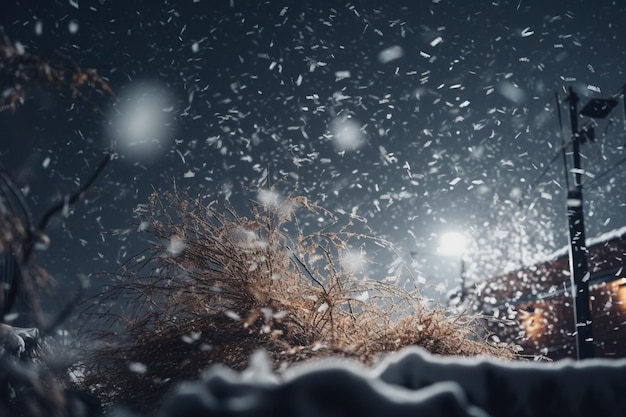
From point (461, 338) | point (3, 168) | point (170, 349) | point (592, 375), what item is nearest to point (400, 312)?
point (461, 338)

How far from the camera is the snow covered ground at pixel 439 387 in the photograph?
2.75ft

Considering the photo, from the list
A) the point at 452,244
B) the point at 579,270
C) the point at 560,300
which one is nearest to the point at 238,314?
the point at 579,270

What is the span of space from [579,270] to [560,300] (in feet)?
42.8

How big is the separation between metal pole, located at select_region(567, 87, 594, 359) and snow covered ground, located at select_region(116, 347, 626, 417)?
255 inches

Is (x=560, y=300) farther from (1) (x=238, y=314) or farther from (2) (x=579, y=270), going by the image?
(1) (x=238, y=314)

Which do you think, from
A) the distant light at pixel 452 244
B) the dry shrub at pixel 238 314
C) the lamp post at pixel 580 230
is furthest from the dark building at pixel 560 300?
the dry shrub at pixel 238 314

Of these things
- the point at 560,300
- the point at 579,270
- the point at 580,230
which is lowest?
the point at 579,270

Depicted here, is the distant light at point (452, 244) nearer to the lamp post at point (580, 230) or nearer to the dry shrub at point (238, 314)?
the lamp post at point (580, 230)

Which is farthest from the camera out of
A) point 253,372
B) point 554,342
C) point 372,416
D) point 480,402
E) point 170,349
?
point 554,342

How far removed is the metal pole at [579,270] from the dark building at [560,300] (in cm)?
523

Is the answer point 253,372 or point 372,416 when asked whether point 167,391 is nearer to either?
point 253,372

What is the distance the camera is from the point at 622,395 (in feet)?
4.00

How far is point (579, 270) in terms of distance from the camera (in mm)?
7086

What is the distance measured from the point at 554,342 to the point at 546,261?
3187 mm
